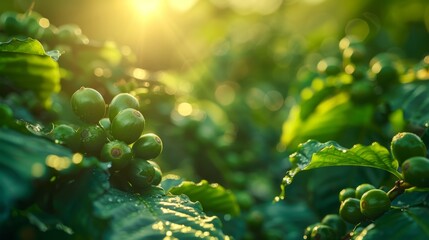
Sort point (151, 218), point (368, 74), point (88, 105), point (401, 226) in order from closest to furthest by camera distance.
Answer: point (151, 218)
point (401, 226)
point (88, 105)
point (368, 74)

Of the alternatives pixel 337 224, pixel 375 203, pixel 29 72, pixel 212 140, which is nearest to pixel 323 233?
pixel 337 224

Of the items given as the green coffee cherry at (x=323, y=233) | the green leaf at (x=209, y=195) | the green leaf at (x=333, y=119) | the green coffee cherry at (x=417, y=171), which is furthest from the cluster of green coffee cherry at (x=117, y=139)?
the green leaf at (x=333, y=119)

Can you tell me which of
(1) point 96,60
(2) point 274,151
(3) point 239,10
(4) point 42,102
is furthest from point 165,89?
(3) point 239,10

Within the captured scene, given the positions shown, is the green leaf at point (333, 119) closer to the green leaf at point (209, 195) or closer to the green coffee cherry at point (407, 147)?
the green leaf at point (209, 195)

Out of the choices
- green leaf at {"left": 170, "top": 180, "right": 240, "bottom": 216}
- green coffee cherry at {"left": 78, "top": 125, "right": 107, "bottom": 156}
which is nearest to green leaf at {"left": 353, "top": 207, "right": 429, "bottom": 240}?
green leaf at {"left": 170, "top": 180, "right": 240, "bottom": 216}

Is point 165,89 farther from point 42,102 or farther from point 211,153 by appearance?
point 211,153

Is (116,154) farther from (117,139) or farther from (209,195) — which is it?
(209,195)

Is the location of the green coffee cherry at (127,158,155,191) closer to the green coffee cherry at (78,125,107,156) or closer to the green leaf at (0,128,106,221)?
the green coffee cherry at (78,125,107,156)
